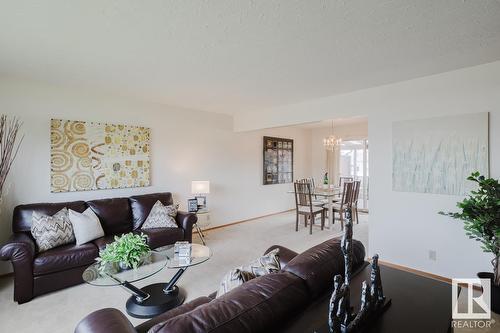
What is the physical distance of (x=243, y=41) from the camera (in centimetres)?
225

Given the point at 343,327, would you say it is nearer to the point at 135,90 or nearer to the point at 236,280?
the point at 236,280

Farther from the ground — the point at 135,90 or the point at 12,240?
the point at 135,90

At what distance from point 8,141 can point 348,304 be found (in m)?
4.08

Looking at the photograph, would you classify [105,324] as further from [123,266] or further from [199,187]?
[199,187]

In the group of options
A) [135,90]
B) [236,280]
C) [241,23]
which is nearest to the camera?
[236,280]

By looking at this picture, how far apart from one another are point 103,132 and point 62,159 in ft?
2.17

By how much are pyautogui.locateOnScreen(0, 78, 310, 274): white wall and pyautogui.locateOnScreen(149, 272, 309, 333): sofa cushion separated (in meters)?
3.57

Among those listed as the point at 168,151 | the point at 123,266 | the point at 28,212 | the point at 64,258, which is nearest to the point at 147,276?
the point at 123,266

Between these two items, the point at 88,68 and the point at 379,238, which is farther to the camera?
the point at 379,238

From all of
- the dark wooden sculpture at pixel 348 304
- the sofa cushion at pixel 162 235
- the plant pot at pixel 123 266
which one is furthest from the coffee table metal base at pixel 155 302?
the dark wooden sculpture at pixel 348 304

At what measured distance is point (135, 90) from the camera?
372 cm

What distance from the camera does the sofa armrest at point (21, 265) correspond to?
2529 mm

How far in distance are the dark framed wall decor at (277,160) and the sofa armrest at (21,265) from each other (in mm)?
4743

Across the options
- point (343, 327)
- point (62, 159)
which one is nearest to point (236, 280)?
point (343, 327)
